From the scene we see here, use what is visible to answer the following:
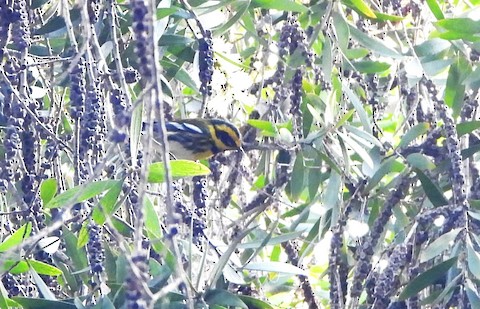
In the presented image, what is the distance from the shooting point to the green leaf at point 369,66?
273 cm

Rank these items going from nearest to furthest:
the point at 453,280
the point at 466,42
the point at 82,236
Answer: the point at 82,236
the point at 453,280
the point at 466,42

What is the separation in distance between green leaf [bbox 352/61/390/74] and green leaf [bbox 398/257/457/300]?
0.65 m

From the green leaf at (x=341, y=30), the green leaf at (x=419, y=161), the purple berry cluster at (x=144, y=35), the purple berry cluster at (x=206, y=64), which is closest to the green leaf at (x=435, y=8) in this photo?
the green leaf at (x=341, y=30)

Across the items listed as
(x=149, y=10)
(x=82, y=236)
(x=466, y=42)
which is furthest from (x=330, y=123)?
(x=149, y=10)

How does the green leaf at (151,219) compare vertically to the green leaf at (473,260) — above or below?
above

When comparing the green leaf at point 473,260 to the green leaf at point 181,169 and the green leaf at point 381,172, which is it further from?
the green leaf at point 181,169

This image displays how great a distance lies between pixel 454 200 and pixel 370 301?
1.04ft

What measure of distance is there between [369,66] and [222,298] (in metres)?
0.97

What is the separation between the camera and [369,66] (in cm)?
275

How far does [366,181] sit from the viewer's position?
2779 mm

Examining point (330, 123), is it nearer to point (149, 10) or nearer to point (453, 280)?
point (453, 280)

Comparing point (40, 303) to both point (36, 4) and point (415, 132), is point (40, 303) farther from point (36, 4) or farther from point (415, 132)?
point (415, 132)

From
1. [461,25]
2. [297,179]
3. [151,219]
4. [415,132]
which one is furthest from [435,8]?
[151,219]

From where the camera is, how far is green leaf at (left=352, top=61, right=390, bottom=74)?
2734 mm
